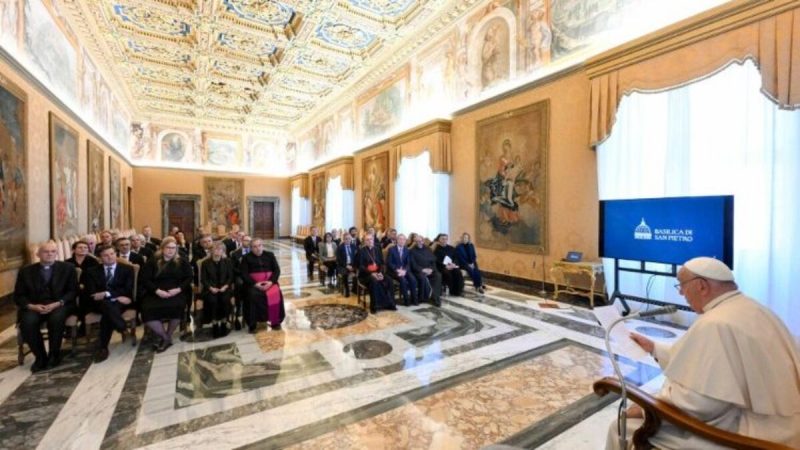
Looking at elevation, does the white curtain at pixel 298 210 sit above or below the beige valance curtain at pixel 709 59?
below

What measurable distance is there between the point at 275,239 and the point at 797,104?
20775mm

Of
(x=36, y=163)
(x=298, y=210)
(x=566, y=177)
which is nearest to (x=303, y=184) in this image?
(x=298, y=210)

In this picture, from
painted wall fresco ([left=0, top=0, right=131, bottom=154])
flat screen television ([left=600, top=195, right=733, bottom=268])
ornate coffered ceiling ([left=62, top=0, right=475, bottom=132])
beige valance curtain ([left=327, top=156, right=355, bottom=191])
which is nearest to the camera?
flat screen television ([left=600, top=195, right=733, bottom=268])

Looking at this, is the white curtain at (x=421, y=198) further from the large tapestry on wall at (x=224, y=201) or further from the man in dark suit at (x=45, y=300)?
the large tapestry on wall at (x=224, y=201)

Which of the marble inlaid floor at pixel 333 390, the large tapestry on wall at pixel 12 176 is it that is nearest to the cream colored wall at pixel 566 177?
the marble inlaid floor at pixel 333 390

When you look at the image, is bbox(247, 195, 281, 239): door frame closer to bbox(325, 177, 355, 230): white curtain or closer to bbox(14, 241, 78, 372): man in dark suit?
bbox(325, 177, 355, 230): white curtain

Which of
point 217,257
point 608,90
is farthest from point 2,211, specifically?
point 608,90

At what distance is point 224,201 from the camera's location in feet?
61.9

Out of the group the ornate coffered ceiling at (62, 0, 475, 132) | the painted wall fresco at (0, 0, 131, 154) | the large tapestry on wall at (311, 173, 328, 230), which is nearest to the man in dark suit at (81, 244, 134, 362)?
the painted wall fresco at (0, 0, 131, 154)

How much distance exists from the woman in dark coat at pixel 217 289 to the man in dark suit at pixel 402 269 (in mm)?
2586

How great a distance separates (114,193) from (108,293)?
11383 mm

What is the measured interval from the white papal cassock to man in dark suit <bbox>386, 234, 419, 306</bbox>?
456cm

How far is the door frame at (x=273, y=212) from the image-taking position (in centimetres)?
1958

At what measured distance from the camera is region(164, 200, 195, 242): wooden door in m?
18.0
